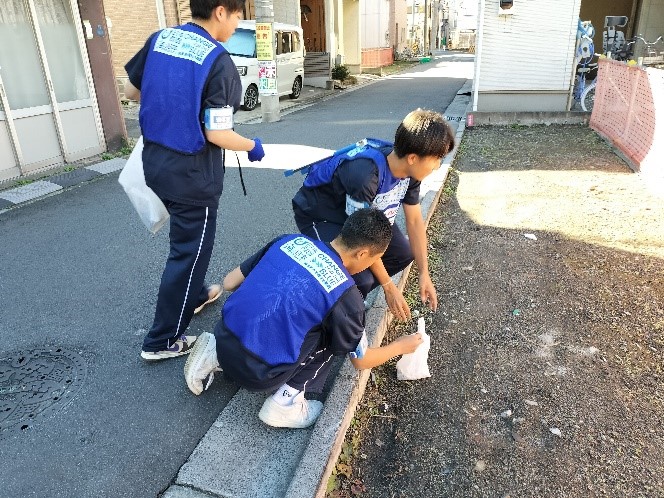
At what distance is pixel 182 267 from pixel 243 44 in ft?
36.5

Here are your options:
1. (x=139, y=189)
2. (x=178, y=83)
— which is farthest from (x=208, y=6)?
(x=139, y=189)

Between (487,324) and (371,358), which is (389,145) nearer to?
(371,358)

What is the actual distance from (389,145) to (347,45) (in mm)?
22501

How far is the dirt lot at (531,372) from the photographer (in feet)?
7.57

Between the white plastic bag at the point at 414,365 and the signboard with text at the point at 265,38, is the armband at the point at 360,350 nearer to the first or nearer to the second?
the white plastic bag at the point at 414,365

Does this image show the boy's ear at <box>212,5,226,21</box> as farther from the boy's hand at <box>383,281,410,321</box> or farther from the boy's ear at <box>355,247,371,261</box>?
the boy's hand at <box>383,281,410,321</box>

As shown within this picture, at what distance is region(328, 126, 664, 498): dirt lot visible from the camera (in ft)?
7.57

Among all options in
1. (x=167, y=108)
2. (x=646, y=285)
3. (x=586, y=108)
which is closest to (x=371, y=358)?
(x=167, y=108)

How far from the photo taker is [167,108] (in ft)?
8.11

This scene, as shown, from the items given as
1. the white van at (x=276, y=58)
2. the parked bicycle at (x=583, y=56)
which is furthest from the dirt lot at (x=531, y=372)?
the white van at (x=276, y=58)

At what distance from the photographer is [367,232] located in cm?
215

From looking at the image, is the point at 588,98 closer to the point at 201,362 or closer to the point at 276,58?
the point at 276,58

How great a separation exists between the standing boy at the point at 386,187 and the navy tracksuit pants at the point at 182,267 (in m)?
0.57

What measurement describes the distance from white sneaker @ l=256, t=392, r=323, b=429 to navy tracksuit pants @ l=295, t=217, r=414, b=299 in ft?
2.36
